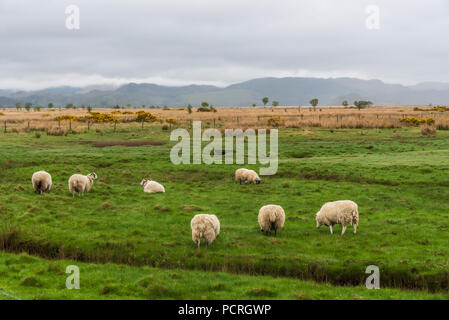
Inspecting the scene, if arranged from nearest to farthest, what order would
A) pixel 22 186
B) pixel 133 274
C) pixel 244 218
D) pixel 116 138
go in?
pixel 133 274 < pixel 244 218 < pixel 22 186 < pixel 116 138

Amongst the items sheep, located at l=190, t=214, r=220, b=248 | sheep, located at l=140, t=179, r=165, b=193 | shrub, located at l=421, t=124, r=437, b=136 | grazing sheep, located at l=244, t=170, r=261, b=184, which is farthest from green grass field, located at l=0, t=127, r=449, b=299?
shrub, located at l=421, t=124, r=437, b=136

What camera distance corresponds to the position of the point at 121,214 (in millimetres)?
21250

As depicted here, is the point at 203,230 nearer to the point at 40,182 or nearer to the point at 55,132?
the point at 40,182

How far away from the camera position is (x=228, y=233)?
18.2 m

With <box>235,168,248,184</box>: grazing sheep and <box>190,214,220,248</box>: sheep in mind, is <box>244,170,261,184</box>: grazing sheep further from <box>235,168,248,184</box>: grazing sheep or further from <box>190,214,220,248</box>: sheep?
<box>190,214,220,248</box>: sheep

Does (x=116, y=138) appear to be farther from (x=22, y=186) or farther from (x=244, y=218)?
(x=244, y=218)

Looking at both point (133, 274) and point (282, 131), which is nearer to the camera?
point (133, 274)

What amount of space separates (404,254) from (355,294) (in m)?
4.52

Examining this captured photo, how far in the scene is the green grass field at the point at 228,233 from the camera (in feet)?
43.5

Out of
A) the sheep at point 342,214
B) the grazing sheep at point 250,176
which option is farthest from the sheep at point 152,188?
the sheep at point 342,214

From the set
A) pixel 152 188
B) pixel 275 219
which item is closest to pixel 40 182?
pixel 152 188

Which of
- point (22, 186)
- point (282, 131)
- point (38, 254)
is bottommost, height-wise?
point (38, 254)

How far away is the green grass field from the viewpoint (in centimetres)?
1325
